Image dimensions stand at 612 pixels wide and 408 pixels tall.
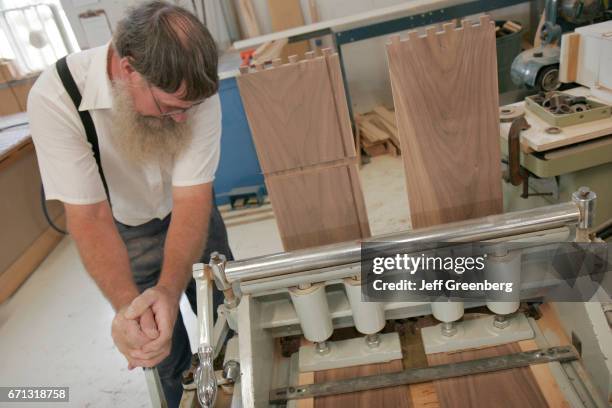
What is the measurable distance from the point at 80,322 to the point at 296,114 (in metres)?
2.10

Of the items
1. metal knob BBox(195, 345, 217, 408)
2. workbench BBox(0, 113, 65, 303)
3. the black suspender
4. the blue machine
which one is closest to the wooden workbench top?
workbench BBox(0, 113, 65, 303)

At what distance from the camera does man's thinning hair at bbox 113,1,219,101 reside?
878 mm

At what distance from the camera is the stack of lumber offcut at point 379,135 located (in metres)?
3.15

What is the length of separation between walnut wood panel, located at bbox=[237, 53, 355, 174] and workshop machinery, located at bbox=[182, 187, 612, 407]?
0.17 m

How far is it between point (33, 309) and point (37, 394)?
2.13 ft

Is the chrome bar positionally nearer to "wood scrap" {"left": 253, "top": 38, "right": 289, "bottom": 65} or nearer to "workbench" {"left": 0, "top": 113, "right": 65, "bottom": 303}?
"wood scrap" {"left": 253, "top": 38, "right": 289, "bottom": 65}

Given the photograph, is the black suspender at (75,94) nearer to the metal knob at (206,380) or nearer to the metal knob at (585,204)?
the metal knob at (206,380)

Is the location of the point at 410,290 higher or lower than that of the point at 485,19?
lower

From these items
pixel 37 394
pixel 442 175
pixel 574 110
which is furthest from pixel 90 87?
pixel 37 394

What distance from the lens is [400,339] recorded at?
2.81 ft

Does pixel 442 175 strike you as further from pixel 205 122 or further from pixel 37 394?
pixel 37 394

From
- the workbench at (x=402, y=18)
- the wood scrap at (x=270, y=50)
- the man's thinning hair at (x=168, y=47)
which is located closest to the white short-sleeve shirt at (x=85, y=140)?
the man's thinning hair at (x=168, y=47)

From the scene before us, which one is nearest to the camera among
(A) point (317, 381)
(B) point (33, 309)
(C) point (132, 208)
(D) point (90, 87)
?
(A) point (317, 381)

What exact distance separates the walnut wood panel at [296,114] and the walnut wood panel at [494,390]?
427 millimetres
